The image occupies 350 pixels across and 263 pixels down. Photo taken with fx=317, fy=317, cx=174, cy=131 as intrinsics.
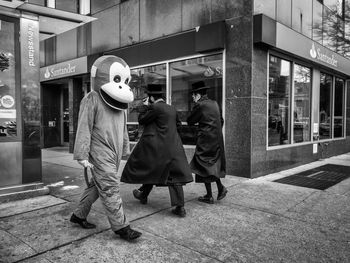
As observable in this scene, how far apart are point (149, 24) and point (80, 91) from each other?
4126 millimetres

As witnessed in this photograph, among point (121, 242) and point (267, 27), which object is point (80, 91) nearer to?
point (267, 27)

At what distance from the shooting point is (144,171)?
4.17 metres

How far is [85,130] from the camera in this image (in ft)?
10.6

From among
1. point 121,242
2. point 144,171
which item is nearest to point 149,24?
point 144,171

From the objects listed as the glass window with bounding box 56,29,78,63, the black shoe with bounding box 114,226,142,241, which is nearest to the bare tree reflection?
the glass window with bounding box 56,29,78,63

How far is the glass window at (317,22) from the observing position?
29.6 feet

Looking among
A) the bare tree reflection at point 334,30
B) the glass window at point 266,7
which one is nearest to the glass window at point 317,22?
the bare tree reflection at point 334,30

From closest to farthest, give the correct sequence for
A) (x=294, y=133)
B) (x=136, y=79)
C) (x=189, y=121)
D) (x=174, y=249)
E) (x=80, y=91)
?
(x=174, y=249)
(x=189, y=121)
(x=294, y=133)
(x=136, y=79)
(x=80, y=91)

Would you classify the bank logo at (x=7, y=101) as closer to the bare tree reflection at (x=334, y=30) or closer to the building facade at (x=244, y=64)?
the building facade at (x=244, y=64)

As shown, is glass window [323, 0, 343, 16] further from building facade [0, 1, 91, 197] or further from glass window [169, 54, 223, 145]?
building facade [0, 1, 91, 197]

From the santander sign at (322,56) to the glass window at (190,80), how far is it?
113 inches

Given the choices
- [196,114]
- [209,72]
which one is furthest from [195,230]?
[209,72]

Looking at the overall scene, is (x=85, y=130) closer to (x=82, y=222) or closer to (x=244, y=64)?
(x=82, y=222)

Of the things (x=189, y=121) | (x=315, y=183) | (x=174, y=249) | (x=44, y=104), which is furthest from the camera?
(x=44, y=104)
